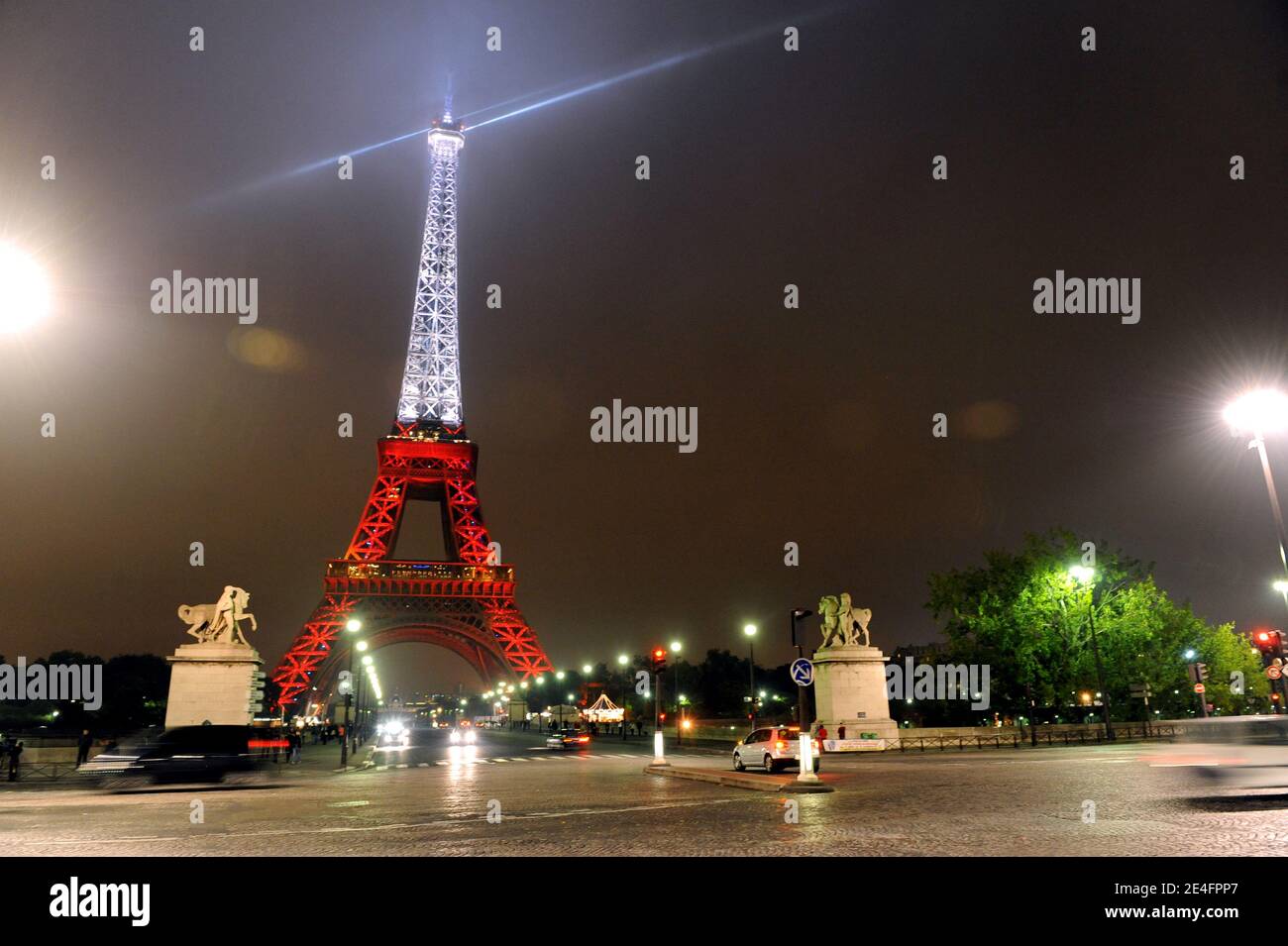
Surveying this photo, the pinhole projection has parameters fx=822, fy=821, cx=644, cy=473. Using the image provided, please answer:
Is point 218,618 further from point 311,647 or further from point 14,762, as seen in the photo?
point 311,647

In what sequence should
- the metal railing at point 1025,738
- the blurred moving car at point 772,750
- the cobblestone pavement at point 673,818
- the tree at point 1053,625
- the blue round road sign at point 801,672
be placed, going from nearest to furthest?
the cobblestone pavement at point 673,818
the blue round road sign at point 801,672
the blurred moving car at point 772,750
the metal railing at point 1025,738
the tree at point 1053,625

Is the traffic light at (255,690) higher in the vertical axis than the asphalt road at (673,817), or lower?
lower

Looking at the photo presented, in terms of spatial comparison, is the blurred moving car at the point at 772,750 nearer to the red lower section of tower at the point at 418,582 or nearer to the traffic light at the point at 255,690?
the traffic light at the point at 255,690

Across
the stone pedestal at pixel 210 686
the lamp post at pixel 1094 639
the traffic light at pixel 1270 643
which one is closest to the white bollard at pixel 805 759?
the traffic light at pixel 1270 643

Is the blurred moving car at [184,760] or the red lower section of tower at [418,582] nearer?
the blurred moving car at [184,760]
